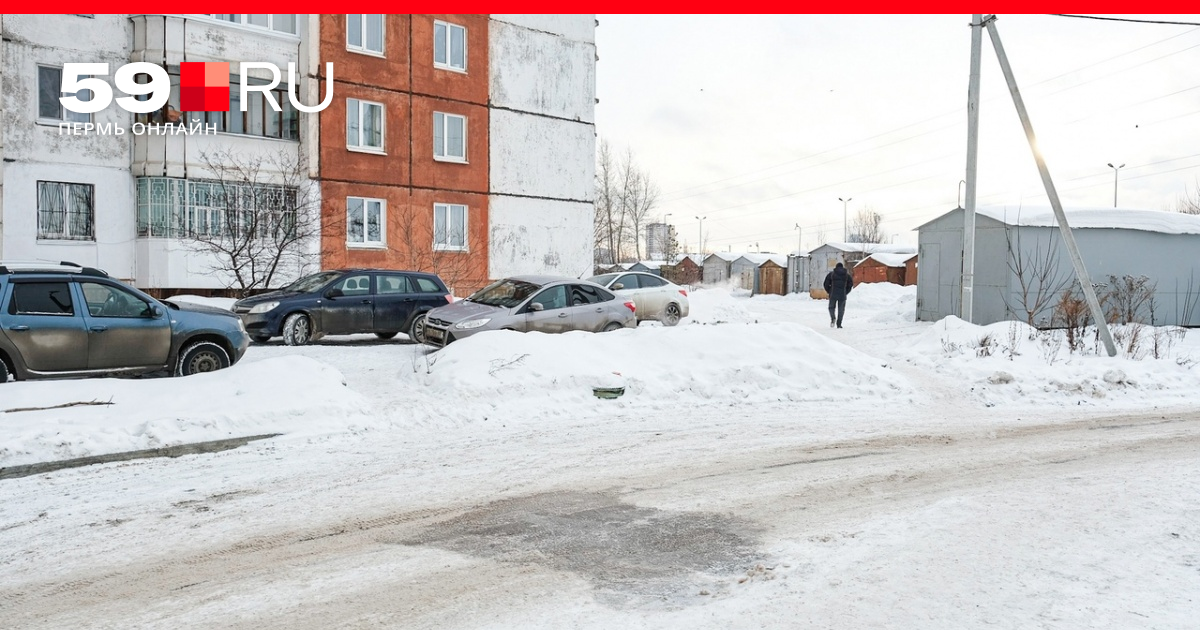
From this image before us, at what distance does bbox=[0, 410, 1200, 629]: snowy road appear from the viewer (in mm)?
4266

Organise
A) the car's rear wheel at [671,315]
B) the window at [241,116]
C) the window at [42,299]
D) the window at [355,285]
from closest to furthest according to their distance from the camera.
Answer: the window at [42,299] < the window at [355,285] < the car's rear wheel at [671,315] < the window at [241,116]

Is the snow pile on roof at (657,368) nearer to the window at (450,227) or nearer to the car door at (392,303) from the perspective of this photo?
the car door at (392,303)

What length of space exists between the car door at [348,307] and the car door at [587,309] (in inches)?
169

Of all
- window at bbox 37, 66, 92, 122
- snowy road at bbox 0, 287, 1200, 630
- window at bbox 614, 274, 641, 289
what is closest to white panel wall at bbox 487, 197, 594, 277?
window at bbox 614, 274, 641, 289

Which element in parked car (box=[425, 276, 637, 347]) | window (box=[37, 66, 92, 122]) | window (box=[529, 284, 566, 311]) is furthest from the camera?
window (box=[37, 66, 92, 122])

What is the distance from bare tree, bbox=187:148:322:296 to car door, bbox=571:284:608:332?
361 inches

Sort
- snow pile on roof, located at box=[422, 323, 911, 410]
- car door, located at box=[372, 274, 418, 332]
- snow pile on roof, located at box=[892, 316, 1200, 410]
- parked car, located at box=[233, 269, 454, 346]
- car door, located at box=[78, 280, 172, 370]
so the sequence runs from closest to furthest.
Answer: car door, located at box=[78, 280, 172, 370] < snow pile on roof, located at box=[422, 323, 911, 410] < snow pile on roof, located at box=[892, 316, 1200, 410] < parked car, located at box=[233, 269, 454, 346] < car door, located at box=[372, 274, 418, 332]

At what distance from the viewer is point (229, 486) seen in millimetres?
6750

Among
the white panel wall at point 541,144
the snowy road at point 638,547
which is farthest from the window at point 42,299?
the white panel wall at point 541,144

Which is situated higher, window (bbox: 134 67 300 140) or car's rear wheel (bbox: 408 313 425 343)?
window (bbox: 134 67 300 140)

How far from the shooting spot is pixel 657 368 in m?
12.2

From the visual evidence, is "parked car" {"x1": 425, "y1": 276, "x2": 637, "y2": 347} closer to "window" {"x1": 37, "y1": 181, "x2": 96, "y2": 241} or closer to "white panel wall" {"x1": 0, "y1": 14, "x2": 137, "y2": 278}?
"white panel wall" {"x1": 0, "y1": 14, "x2": 137, "y2": 278}

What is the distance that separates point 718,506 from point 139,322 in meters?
8.02

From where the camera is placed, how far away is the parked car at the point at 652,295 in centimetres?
2114
